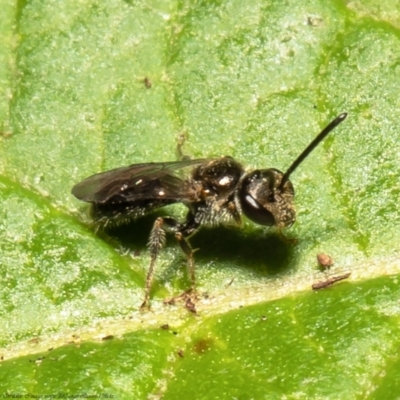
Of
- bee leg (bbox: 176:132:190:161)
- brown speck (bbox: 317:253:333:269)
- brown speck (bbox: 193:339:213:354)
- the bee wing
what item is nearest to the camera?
brown speck (bbox: 193:339:213:354)

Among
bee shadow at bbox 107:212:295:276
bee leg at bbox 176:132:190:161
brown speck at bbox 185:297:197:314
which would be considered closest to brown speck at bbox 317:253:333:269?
bee shadow at bbox 107:212:295:276

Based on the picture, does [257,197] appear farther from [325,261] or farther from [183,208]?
[183,208]

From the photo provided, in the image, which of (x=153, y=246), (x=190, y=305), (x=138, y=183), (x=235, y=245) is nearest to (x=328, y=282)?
(x=235, y=245)

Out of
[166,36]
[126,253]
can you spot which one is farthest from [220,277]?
[166,36]

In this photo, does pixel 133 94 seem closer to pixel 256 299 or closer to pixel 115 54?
pixel 115 54

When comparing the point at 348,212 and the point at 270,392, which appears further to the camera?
the point at 348,212

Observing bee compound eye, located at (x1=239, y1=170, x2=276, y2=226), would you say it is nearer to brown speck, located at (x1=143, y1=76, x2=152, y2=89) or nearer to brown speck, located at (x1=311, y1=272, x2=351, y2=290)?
brown speck, located at (x1=311, y1=272, x2=351, y2=290)
